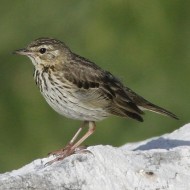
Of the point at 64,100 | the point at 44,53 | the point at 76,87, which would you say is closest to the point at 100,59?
the point at 44,53

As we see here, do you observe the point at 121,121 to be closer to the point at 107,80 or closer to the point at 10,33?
the point at 10,33

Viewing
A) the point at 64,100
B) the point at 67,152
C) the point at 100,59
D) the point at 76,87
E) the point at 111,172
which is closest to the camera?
the point at 111,172

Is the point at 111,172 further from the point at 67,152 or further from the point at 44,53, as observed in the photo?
the point at 44,53

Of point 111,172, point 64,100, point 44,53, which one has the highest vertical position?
point 44,53

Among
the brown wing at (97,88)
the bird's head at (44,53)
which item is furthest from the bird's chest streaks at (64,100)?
the bird's head at (44,53)

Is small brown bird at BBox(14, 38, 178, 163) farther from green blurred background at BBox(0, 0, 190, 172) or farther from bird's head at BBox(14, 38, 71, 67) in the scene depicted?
green blurred background at BBox(0, 0, 190, 172)

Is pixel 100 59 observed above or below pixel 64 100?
below

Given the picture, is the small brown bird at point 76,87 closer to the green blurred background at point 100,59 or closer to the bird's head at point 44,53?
the bird's head at point 44,53
